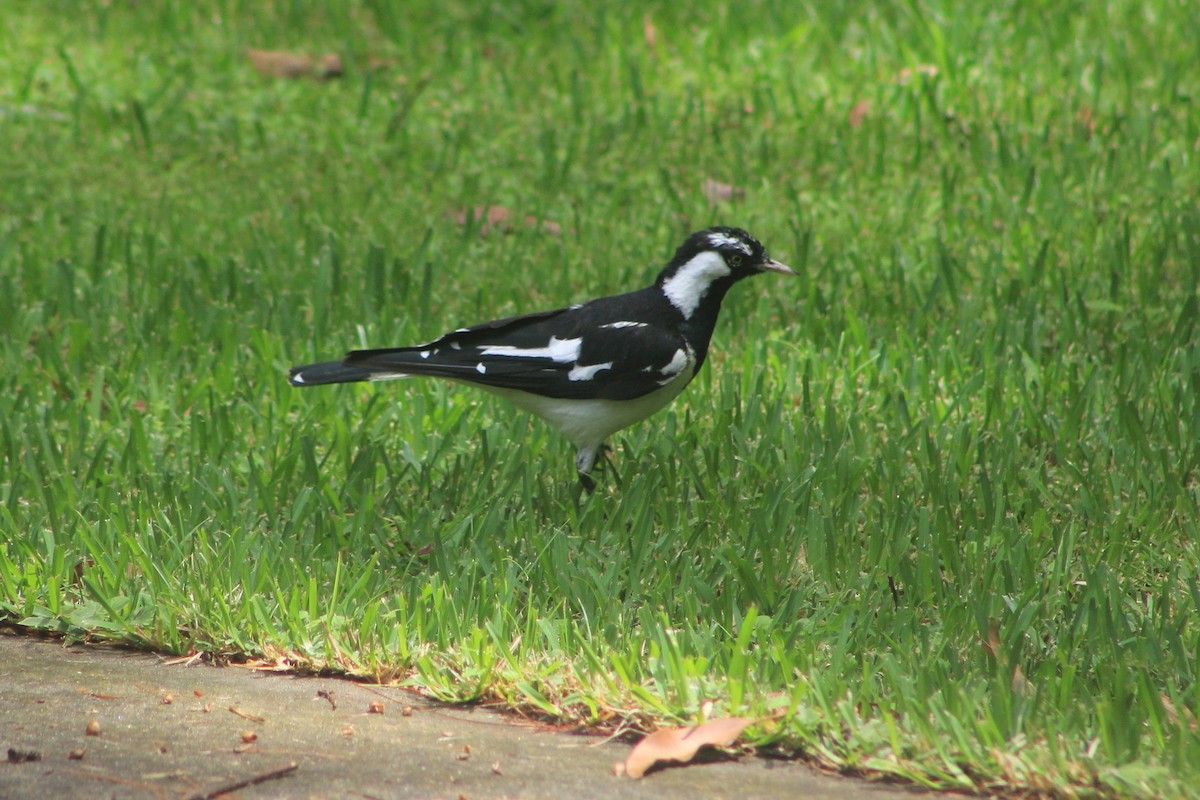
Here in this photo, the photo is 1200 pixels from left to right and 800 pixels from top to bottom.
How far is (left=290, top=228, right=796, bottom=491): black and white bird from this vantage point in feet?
14.7

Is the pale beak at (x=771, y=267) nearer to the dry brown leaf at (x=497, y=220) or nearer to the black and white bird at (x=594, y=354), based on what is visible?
the black and white bird at (x=594, y=354)

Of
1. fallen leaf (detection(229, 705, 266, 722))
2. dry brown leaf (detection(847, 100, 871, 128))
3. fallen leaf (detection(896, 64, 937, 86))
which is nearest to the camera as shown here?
fallen leaf (detection(229, 705, 266, 722))

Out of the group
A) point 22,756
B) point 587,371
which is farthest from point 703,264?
point 22,756

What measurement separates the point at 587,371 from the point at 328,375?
793 millimetres

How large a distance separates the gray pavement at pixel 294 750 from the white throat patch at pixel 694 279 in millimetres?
1868

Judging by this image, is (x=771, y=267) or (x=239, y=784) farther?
(x=771, y=267)

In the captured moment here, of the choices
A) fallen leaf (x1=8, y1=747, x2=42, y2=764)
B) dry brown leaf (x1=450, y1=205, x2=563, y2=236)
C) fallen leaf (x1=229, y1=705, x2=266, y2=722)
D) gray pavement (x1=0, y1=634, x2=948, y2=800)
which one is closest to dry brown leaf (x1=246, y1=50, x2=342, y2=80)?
dry brown leaf (x1=450, y1=205, x2=563, y2=236)

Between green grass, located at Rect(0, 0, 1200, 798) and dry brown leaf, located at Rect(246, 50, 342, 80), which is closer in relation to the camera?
green grass, located at Rect(0, 0, 1200, 798)

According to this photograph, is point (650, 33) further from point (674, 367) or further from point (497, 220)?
point (674, 367)

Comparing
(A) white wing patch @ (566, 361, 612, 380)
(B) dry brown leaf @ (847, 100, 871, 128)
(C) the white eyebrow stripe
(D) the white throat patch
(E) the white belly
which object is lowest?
(E) the white belly

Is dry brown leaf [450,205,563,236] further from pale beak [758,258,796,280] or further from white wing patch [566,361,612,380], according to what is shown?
white wing patch [566,361,612,380]

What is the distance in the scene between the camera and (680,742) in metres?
2.88

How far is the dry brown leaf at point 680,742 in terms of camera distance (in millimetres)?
2812

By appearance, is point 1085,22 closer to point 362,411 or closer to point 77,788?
point 362,411
